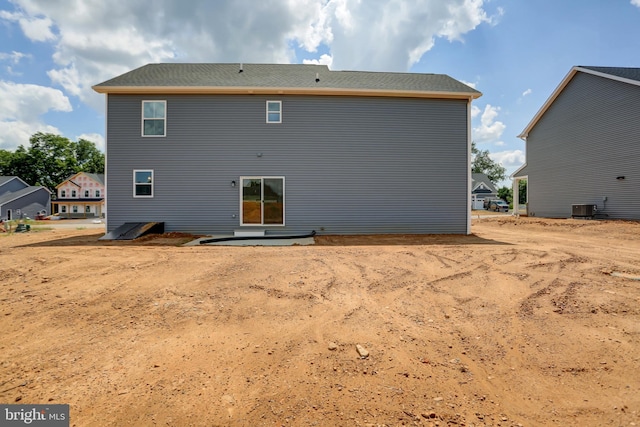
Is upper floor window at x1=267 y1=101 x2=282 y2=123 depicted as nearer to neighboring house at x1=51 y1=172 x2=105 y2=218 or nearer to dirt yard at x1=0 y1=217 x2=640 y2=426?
dirt yard at x1=0 y1=217 x2=640 y2=426

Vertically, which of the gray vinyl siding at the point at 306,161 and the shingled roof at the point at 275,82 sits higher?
the shingled roof at the point at 275,82

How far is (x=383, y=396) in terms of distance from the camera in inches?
83.6

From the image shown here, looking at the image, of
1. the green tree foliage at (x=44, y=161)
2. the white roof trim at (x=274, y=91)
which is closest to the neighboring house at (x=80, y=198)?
the green tree foliage at (x=44, y=161)

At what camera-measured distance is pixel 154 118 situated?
429 inches

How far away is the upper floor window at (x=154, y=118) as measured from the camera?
10898 millimetres

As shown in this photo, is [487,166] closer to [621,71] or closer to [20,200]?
[621,71]

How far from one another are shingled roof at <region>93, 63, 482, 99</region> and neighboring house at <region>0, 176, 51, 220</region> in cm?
3760

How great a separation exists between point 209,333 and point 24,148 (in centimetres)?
7277

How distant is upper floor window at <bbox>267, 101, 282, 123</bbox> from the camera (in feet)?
36.2

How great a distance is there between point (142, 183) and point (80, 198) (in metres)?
41.2

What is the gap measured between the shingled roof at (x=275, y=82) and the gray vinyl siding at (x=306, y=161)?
1.16 ft

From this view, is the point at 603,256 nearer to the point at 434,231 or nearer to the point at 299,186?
the point at 434,231

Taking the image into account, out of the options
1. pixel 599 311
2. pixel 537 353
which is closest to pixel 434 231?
pixel 599 311

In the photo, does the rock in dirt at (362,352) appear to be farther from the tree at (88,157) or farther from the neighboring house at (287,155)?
the tree at (88,157)
